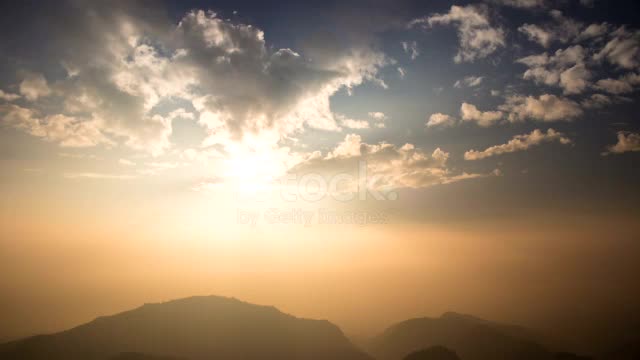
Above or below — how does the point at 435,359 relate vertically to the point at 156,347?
above

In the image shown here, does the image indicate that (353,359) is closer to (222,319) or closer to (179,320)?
(222,319)

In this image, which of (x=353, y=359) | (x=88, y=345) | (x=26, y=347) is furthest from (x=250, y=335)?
(x=26, y=347)

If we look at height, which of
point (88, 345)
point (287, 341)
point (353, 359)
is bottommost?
point (353, 359)

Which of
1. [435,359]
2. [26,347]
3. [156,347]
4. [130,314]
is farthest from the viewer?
[130,314]

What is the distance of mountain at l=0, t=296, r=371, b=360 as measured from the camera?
5965 inches

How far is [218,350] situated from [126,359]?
5838 centimetres

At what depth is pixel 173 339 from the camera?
177m

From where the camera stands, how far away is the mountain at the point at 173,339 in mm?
151500

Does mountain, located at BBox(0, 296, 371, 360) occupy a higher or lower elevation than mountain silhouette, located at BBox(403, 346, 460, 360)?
lower

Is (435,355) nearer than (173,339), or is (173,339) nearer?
(435,355)

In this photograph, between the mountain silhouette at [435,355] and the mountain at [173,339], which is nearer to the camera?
the mountain silhouette at [435,355]

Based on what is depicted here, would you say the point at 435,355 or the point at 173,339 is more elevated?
the point at 435,355

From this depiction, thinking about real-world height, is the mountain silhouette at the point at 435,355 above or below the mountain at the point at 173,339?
above

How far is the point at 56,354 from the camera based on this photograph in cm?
14488
